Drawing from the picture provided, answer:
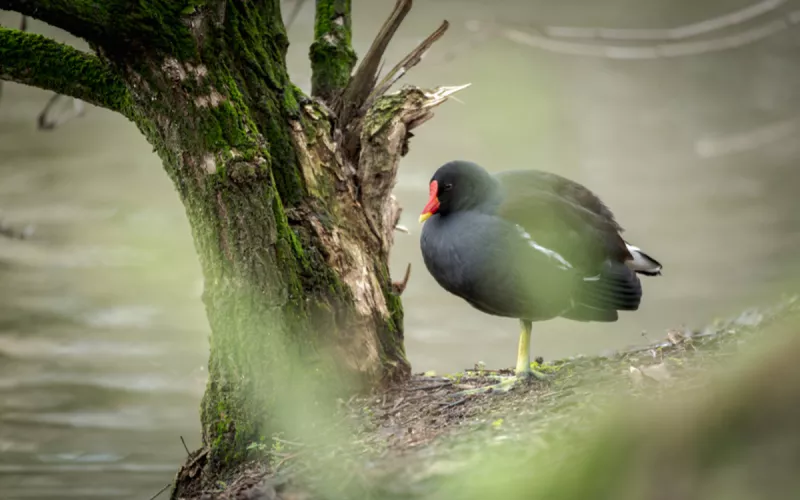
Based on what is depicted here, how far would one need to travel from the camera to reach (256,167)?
2436 millimetres

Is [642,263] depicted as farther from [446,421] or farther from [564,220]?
[446,421]

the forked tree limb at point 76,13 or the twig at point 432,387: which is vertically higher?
the forked tree limb at point 76,13

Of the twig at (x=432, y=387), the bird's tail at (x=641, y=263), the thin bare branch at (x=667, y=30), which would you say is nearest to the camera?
the twig at (x=432, y=387)

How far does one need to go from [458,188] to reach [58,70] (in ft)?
4.59

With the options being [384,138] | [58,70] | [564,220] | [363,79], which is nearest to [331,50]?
[363,79]

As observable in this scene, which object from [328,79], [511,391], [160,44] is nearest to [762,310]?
[511,391]

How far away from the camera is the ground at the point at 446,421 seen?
73.3 inches

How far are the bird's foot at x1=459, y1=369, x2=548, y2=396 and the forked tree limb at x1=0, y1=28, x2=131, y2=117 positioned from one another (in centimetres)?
151

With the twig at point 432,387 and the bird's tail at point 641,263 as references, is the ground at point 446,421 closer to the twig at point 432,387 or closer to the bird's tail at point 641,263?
the twig at point 432,387

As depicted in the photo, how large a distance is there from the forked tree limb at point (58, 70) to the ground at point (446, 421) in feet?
4.17

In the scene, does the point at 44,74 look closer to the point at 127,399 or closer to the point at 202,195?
the point at 202,195

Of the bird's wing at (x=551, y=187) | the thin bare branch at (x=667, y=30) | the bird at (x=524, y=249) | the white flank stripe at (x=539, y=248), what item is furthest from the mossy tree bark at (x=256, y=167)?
the thin bare branch at (x=667, y=30)

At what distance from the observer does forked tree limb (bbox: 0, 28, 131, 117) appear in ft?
8.68

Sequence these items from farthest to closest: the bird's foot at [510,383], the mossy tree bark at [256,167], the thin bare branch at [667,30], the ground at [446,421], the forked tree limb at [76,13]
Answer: the thin bare branch at [667,30], the bird's foot at [510,383], the mossy tree bark at [256,167], the forked tree limb at [76,13], the ground at [446,421]
